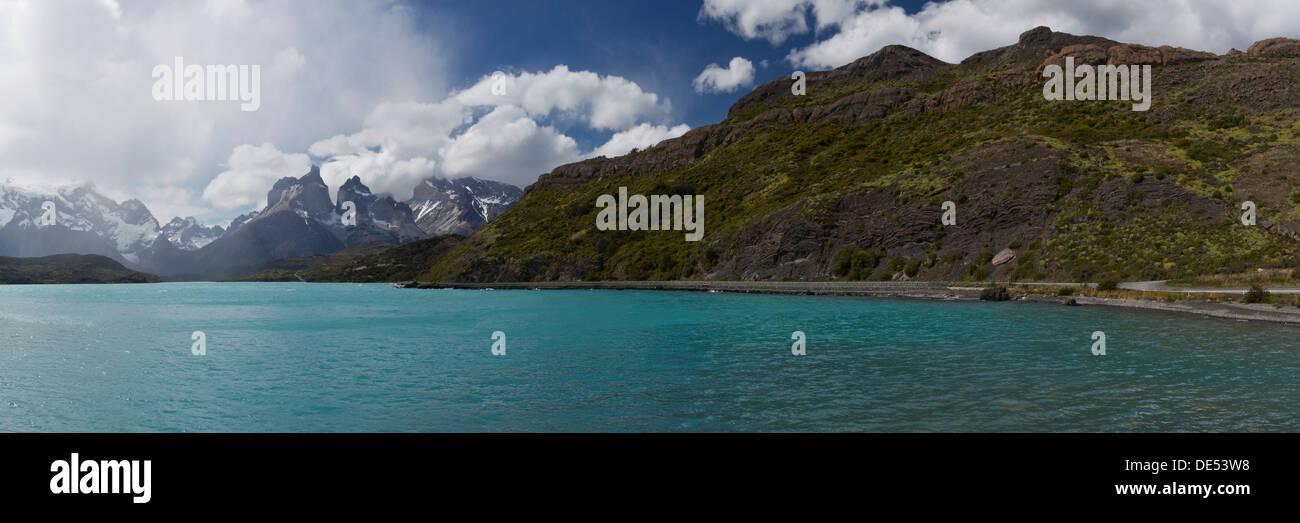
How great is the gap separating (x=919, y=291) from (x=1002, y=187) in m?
30.1

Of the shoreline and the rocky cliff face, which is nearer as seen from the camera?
the shoreline

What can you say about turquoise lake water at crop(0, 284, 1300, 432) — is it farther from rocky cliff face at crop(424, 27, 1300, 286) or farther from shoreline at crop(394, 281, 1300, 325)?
rocky cliff face at crop(424, 27, 1300, 286)

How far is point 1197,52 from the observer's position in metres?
128

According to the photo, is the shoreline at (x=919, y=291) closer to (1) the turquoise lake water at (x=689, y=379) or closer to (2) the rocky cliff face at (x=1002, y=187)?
(1) the turquoise lake water at (x=689, y=379)

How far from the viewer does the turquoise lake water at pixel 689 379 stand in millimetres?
17234

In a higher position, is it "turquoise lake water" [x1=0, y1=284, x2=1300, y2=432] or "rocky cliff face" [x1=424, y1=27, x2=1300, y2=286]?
"rocky cliff face" [x1=424, y1=27, x2=1300, y2=286]

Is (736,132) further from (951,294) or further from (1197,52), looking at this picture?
(951,294)

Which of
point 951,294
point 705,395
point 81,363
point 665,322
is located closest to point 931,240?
point 951,294

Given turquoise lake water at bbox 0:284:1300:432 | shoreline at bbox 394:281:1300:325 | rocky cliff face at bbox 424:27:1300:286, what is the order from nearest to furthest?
turquoise lake water at bbox 0:284:1300:432 < shoreline at bbox 394:281:1300:325 < rocky cliff face at bbox 424:27:1300:286

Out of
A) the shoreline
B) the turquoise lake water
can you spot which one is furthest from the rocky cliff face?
the turquoise lake water

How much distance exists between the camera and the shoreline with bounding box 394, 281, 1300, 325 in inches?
1464

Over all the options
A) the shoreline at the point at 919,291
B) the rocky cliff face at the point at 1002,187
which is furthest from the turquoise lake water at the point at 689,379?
the rocky cliff face at the point at 1002,187

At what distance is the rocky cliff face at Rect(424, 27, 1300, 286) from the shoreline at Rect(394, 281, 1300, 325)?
8886 mm

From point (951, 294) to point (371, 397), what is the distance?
A: 209 feet
